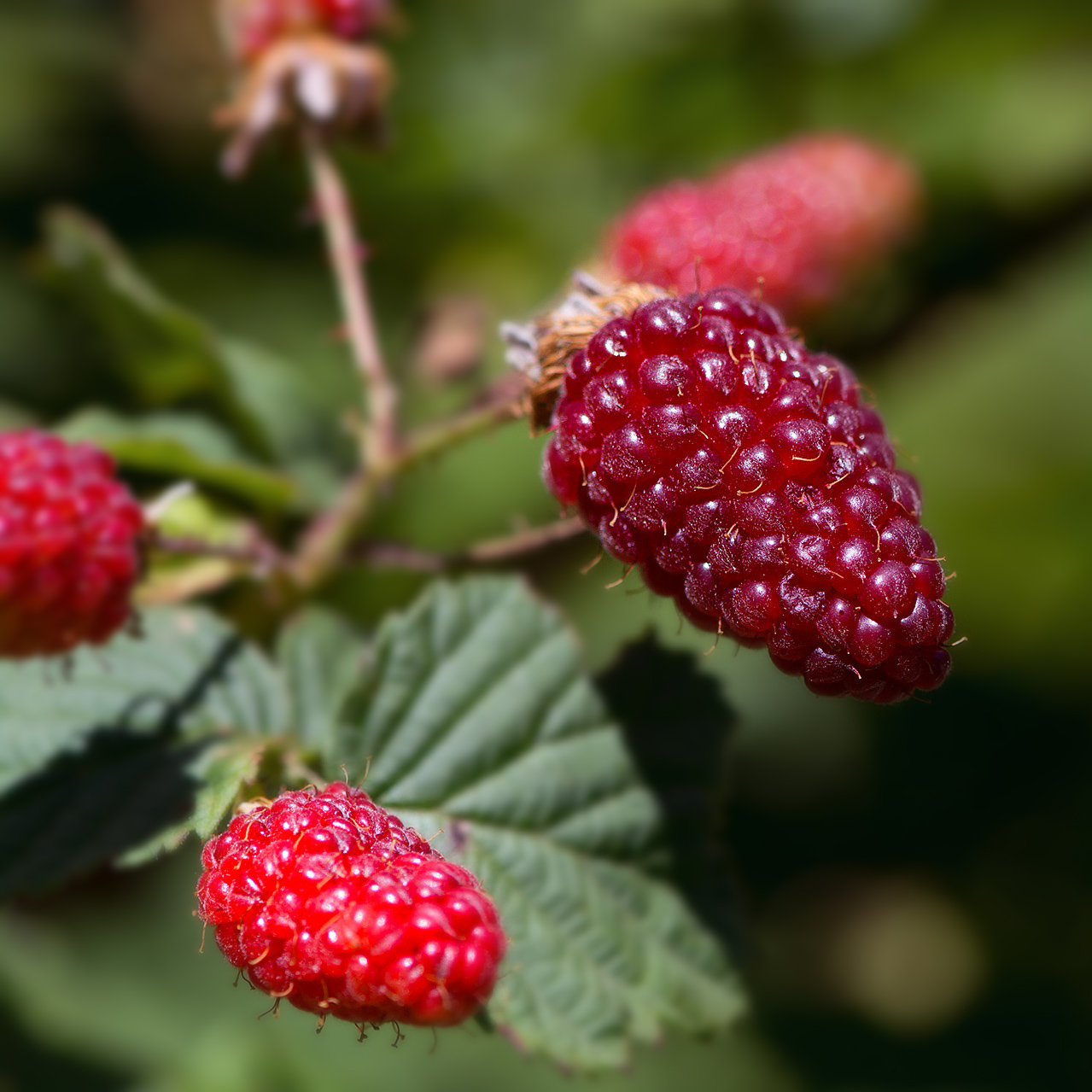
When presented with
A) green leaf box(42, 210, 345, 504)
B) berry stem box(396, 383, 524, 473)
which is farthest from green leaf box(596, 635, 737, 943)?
green leaf box(42, 210, 345, 504)

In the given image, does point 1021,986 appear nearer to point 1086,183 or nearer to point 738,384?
point 1086,183

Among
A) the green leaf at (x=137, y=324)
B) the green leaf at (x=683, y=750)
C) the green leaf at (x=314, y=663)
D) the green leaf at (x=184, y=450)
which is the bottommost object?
the green leaf at (x=683, y=750)

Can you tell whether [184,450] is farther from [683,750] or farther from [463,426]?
[683,750]

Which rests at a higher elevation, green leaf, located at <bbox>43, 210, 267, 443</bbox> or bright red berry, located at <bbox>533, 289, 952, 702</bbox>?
green leaf, located at <bbox>43, 210, 267, 443</bbox>

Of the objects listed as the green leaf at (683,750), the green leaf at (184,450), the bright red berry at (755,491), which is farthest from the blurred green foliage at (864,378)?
the bright red berry at (755,491)

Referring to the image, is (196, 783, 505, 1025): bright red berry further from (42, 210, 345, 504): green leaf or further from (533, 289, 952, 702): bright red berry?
(42, 210, 345, 504): green leaf

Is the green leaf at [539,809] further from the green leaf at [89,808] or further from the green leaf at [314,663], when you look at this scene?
the green leaf at [89,808]
